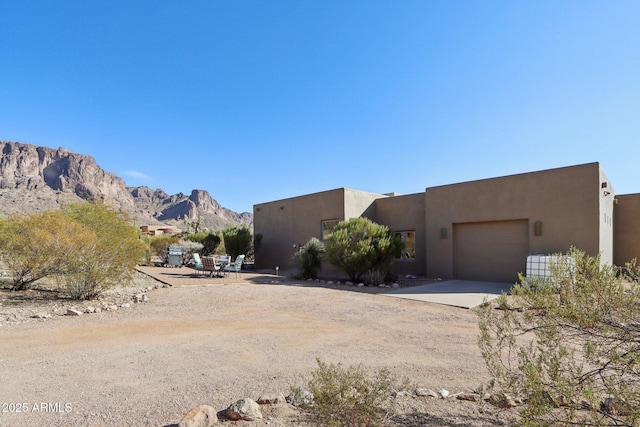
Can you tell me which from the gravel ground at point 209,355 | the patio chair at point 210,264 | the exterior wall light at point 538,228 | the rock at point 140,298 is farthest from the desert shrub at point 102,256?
the exterior wall light at point 538,228

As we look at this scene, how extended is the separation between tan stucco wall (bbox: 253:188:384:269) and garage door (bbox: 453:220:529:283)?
14.9 feet

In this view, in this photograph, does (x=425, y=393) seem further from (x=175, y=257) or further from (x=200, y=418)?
(x=175, y=257)

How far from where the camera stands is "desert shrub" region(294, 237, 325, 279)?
45.0ft

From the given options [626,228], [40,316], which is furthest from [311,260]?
[626,228]

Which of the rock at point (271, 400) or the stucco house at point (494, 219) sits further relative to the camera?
the stucco house at point (494, 219)

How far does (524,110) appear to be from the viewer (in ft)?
33.4

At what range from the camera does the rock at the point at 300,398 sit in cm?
293

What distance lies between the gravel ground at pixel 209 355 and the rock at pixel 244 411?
0.07 m

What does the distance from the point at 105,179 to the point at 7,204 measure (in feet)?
217

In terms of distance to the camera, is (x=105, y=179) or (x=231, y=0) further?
(x=105, y=179)

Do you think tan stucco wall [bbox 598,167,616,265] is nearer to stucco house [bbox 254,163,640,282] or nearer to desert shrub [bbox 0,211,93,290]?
stucco house [bbox 254,163,640,282]

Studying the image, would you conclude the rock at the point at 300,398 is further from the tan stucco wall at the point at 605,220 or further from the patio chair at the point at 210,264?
the patio chair at the point at 210,264

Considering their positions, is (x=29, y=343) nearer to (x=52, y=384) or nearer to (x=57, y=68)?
(x=52, y=384)

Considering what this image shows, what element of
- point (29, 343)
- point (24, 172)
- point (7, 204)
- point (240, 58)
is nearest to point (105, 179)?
point (24, 172)
